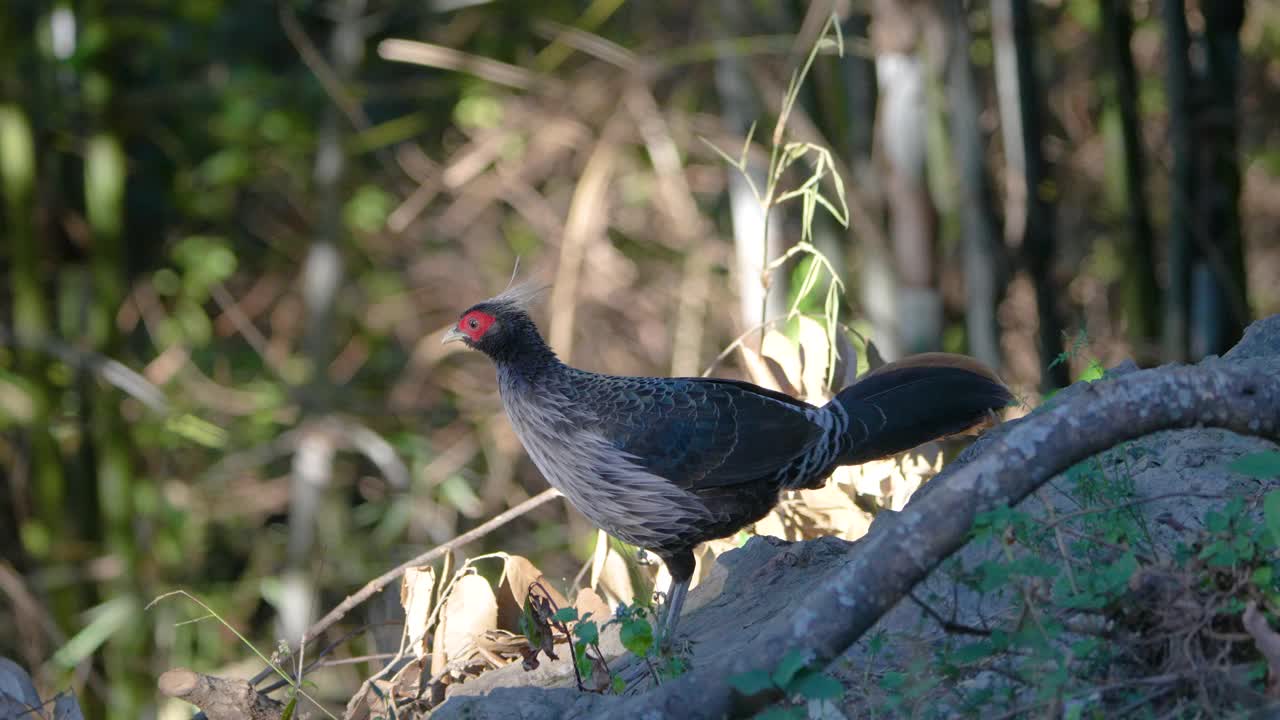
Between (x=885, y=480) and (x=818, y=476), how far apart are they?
640mm

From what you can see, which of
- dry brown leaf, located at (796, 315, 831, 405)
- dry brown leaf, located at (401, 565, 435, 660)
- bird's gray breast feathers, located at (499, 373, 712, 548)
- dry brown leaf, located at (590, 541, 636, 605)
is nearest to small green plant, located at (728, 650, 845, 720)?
bird's gray breast feathers, located at (499, 373, 712, 548)

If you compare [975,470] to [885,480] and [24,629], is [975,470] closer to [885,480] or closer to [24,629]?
[885,480]

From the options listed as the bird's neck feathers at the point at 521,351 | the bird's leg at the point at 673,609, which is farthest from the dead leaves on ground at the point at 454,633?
the bird's neck feathers at the point at 521,351

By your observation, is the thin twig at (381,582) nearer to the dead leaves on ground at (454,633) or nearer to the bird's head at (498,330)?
the dead leaves on ground at (454,633)

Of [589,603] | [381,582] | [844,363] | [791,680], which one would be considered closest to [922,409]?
[844,363]

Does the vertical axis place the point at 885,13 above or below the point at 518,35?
below

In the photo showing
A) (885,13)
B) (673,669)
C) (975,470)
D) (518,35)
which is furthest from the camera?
(518,35)

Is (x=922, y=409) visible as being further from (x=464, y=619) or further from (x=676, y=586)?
(x=464, y=619)

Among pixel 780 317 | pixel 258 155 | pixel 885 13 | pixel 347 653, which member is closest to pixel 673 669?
pixel 780 317

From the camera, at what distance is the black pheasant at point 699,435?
11.1 feet

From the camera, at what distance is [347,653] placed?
787 cm

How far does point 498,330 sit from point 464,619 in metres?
0.86

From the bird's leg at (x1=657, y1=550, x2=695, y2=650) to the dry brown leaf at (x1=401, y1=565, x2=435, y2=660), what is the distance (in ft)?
2.04

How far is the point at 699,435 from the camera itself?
3.42 m
